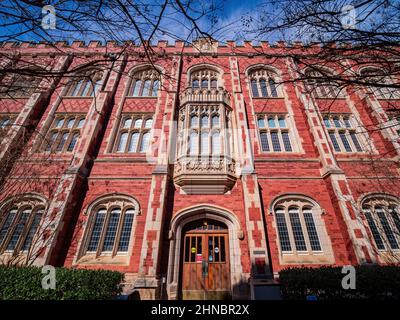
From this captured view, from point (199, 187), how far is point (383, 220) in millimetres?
8592

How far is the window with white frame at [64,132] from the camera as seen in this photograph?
10.6 meters

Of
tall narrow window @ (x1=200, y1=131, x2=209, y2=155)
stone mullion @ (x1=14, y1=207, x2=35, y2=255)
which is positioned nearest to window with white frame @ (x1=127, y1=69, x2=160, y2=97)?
tall narrow window @ (x1=200, y1=131, x2=209, y2=155)

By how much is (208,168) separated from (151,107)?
19.8 feet

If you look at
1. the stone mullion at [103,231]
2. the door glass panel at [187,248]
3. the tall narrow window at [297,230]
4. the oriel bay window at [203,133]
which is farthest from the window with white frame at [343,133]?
the stone mullion at [103,231]

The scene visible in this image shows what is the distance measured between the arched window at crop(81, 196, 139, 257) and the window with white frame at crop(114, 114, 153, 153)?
3.07 metres

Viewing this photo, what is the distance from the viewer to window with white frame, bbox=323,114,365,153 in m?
10.9

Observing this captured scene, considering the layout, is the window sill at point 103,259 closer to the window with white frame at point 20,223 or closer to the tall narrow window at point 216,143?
the window with white frame at point 20,223

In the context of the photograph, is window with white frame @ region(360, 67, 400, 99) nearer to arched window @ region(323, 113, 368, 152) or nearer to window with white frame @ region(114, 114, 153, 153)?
arched window @ region(323, 113, 368, 152)
